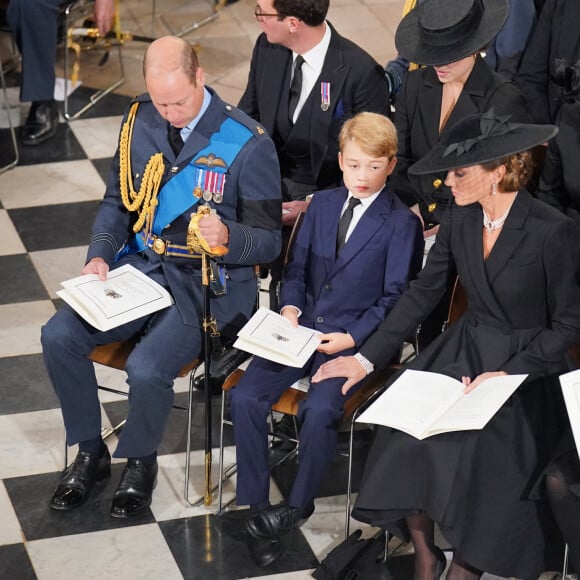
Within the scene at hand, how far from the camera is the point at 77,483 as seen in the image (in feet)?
13.4

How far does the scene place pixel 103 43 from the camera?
7309mm

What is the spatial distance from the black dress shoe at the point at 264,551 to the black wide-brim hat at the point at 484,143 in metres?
1.20

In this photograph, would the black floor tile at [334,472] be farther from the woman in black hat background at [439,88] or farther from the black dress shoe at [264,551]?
the woman in black hat background at [439,88]

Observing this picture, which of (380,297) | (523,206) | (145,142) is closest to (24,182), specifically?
(145,142)

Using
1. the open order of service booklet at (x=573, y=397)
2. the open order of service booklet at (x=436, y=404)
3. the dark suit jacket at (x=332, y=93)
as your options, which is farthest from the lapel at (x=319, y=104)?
the open order of service booklet at (x=573, y=397)

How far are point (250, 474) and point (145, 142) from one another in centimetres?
112

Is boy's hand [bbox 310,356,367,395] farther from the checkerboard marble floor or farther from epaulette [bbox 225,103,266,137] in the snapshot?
epaulette [bbox 225,103,266,137]

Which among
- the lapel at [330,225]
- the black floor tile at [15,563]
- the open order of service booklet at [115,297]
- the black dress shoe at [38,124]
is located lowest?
the black floor tile at [15,563]

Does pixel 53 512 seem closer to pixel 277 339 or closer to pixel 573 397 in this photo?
pixel 277 339

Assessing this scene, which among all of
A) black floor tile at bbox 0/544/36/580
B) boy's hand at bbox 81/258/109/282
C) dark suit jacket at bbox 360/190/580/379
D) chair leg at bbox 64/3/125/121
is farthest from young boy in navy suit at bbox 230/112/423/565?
chair leg at bbox 64/3/125/121

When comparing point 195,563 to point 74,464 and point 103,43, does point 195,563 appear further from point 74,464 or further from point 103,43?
point 103,43

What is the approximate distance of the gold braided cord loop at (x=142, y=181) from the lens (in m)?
4.10

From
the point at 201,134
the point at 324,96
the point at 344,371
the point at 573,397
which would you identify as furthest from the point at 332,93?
the point at 573,397

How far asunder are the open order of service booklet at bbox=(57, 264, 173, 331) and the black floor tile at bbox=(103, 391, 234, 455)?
0.60m
